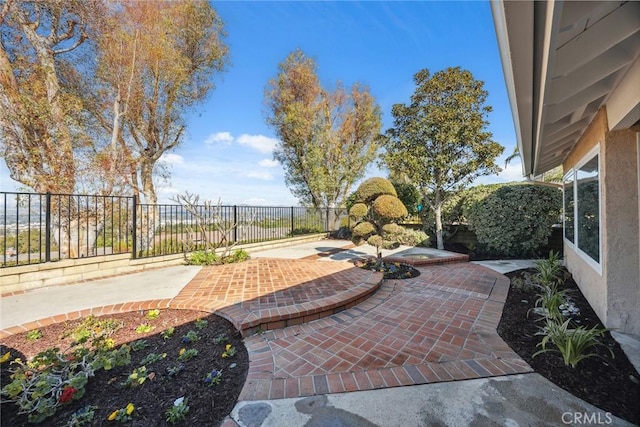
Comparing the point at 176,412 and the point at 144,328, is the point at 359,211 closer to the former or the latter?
the point at 144,328

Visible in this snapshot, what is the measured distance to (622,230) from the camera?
2992 mm

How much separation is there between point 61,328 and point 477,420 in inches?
178

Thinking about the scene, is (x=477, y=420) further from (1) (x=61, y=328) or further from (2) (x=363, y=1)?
(2) (x=363, y=1)

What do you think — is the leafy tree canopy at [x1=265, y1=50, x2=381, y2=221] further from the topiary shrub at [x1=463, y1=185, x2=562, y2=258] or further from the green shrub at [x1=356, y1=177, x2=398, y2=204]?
the green shrub at [x1=356, y1=177, x2=398, y2=204]

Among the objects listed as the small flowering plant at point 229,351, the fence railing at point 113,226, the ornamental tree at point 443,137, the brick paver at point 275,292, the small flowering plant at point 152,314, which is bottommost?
the small flowering plant at point 229,351

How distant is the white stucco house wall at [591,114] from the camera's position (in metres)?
1.44

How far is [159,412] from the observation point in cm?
187

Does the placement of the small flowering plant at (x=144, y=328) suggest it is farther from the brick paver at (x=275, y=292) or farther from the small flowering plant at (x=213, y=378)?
the small flowering plant at (x=213, y=378)

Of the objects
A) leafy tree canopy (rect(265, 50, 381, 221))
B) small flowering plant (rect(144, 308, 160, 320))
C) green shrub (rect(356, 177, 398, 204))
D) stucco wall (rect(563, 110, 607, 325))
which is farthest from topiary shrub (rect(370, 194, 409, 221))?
leafy tree canopy (rect(265, 50, 381, 221))

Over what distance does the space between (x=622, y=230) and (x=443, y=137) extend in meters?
5.84

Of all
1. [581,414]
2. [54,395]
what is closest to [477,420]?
[581,414]

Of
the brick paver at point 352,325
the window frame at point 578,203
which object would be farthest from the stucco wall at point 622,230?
the brick paver at point 352,325

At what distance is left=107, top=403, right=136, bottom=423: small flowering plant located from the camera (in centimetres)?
177

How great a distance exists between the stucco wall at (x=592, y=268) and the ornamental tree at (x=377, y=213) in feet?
10.0
